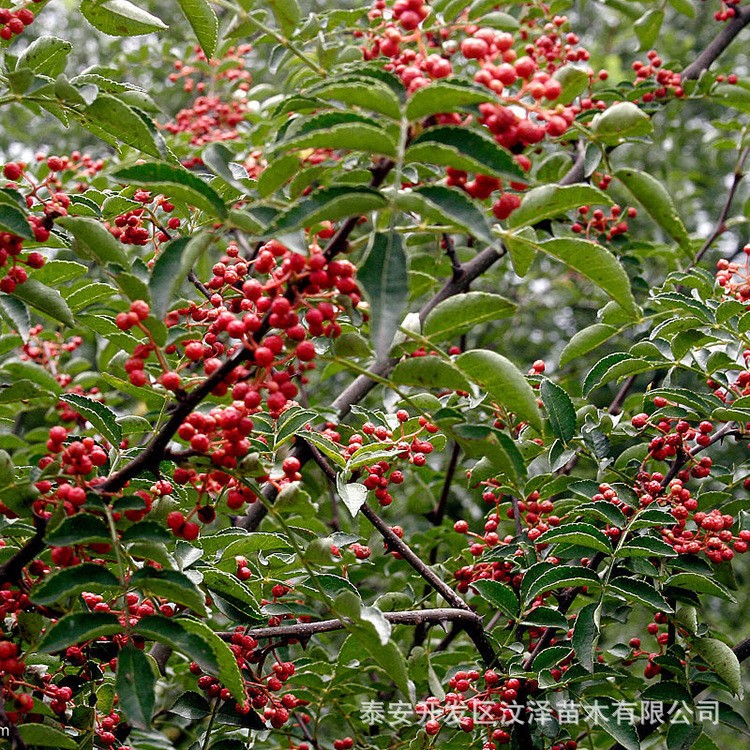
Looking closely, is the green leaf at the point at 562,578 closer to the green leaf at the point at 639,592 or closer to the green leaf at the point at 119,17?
the green leaf at the point at 639,592

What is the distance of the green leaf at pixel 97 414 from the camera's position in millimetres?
1826

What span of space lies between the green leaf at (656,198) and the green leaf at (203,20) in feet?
3.23

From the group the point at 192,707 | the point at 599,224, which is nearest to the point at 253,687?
the point at 192,707

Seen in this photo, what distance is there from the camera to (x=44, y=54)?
1.99 m

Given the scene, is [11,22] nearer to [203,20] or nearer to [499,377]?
[203,20]

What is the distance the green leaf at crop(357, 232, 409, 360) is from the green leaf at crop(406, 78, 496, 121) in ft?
0.65

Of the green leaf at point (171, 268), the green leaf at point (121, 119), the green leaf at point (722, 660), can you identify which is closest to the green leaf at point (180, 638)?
the green leaf at point (171, 268)

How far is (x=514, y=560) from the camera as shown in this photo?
7.64ft

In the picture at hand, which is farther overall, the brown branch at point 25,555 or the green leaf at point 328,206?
the brown branch at point 25,555

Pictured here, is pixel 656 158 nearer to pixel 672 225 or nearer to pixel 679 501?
pixel 679 501

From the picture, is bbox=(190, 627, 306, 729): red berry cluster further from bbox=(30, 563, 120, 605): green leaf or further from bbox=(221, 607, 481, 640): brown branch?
bbox=(30, 563, 120, 605): green leaf

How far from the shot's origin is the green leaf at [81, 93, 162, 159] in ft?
5.33

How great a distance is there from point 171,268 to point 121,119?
38 cm

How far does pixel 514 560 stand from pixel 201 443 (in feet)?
3.76
